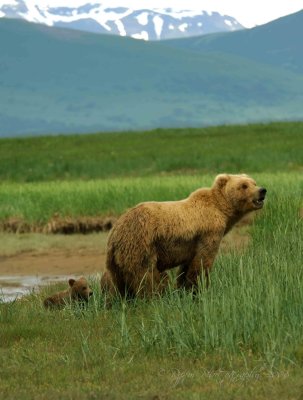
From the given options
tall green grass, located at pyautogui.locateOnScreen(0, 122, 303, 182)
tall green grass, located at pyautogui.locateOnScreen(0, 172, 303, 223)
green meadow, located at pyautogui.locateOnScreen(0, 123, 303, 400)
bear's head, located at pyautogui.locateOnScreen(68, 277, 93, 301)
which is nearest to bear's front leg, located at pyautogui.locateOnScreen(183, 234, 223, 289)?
green meadow, located at pyautogui.locateOnScreen(0, 123, 303, 400)

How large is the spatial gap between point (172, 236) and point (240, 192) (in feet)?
3.00

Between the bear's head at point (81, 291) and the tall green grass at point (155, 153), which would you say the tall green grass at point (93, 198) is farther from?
the bear's head at point (81, 291)

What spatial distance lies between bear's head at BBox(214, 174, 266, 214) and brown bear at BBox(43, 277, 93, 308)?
1.66 metres

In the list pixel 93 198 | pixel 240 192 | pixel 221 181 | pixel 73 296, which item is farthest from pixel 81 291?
pixel 93 198

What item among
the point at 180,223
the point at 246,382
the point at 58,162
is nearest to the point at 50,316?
the point at 180,223

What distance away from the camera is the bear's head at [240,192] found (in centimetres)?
1089

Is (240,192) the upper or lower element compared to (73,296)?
upper

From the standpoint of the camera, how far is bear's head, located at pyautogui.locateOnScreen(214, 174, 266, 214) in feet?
35.7

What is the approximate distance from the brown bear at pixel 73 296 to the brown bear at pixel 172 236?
2.38ft

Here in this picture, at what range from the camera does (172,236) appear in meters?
10.4

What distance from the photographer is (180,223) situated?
1043cm

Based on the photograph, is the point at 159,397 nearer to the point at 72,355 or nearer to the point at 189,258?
the point at 72,355

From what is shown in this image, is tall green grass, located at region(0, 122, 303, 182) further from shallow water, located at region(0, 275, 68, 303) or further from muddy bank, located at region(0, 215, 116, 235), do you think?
shallow water, located at region(0, 275, 68, 303)

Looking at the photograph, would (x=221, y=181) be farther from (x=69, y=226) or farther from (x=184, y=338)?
(x=69, y=226)
